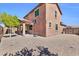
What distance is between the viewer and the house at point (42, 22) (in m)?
6.64

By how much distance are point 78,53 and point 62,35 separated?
27 centimetres

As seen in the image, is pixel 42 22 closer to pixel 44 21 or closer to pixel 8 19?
pixel 44 21

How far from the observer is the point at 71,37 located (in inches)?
261

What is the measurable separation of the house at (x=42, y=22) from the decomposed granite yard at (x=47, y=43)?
0.20 ft

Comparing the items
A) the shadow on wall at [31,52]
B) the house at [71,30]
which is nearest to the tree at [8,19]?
the shadow on wall at [31,52]

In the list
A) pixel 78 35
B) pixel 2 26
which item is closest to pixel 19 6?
pixel 2 26

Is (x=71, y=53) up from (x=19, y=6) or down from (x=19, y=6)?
down

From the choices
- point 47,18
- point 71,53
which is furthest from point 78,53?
point 47,18

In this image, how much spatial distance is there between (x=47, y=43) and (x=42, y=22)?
0.24 meters

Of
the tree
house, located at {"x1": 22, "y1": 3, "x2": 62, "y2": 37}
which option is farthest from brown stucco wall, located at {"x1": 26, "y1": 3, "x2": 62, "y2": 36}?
the tree

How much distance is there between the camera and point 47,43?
6.63 meters

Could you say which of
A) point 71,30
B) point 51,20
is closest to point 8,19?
point 51,20

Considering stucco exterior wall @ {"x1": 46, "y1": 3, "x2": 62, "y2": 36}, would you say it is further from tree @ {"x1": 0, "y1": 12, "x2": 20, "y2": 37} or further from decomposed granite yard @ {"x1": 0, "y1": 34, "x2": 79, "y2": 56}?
tree @ {"x1": 0, "y1": 12, "x2": 20, "y2": 37}

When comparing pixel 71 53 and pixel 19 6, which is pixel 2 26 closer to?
pixel 19 6
